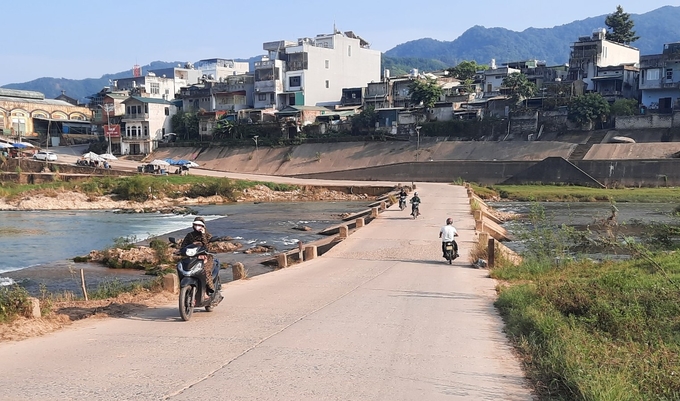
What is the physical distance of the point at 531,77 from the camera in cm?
7950

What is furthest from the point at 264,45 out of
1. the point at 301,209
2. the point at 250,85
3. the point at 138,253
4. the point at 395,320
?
the point at 395,320

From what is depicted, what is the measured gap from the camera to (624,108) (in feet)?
203

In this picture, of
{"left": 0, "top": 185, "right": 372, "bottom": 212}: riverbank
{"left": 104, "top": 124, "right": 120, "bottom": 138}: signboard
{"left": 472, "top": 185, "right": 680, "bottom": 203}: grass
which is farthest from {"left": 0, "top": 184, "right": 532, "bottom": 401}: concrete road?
{"left": 104, "top": 124, "right": 120, "bottom": 138}: signboard

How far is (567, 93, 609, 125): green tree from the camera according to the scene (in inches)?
2463

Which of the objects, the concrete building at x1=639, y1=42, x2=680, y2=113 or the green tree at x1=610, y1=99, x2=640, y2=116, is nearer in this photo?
the green tree at x1=610, y1=99, x2=640, y2=116

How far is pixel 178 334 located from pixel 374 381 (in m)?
3.24

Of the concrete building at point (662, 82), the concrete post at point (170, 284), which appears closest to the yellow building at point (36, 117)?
the concrete building at point (662, 82)

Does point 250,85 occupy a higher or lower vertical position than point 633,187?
higher

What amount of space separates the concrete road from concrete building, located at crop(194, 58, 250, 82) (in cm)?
10820

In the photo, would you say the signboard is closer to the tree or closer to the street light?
the street light

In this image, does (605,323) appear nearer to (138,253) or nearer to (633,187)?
(138,253)

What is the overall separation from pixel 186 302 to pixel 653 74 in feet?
217

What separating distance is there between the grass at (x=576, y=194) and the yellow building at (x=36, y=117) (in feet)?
Answer: 203

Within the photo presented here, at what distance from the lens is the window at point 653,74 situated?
6388 cm
